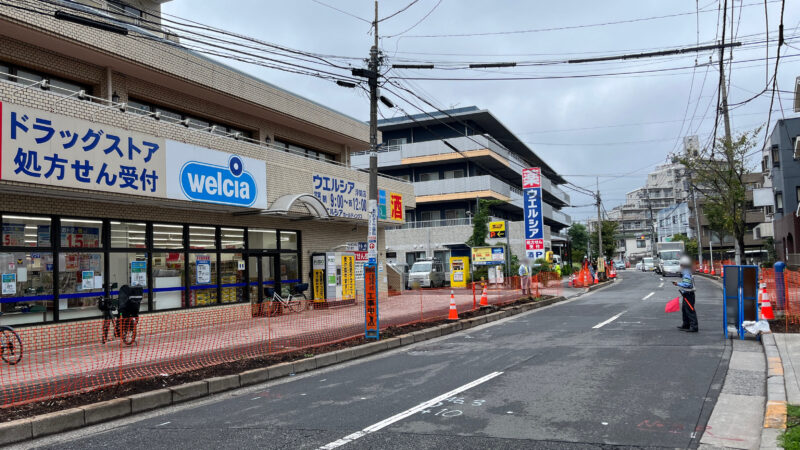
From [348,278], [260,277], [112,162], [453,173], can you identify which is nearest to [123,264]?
[112,162]

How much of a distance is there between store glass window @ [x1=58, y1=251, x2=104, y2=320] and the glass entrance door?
212 inches

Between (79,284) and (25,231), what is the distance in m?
1.70

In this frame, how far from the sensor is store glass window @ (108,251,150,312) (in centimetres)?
1348

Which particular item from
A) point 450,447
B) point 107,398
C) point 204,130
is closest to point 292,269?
point 204,130

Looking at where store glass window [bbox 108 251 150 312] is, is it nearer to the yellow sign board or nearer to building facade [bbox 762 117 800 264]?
the yellow sign board

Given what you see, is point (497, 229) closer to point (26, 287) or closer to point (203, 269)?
point (203, 269)

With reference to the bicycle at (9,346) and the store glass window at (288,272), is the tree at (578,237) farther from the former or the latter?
the bicycle at (9,346)

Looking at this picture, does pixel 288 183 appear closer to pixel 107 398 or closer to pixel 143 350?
pixel 143 350

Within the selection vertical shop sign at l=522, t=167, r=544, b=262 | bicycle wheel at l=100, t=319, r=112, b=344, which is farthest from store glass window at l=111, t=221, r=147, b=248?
vertical shop sign at l=522, t=167, r=544, b=262

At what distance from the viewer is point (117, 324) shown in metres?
12.5

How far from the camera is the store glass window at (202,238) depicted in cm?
1573

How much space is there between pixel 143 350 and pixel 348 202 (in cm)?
1115

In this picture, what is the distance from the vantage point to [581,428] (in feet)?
17.9

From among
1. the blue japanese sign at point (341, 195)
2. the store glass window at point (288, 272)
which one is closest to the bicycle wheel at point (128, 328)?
the store glass window at point (288, 272)
